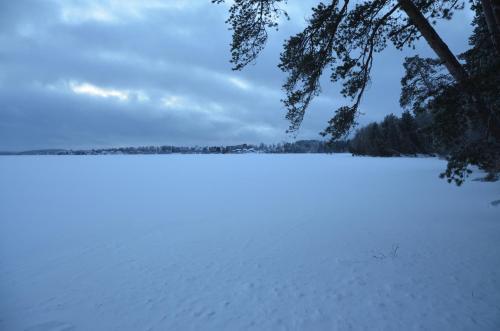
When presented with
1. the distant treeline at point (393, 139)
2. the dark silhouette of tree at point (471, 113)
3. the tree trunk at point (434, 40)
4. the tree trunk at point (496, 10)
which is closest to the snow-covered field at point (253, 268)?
the dark silhouette of tree at point (471, 113)

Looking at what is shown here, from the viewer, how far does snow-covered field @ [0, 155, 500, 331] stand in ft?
14.1

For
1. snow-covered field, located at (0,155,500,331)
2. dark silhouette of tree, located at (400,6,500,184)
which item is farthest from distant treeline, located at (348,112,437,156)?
dark silhouette of tree, located at (400,6,500,184)

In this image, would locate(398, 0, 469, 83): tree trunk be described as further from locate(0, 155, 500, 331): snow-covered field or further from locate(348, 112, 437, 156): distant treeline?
locate(348, 112, 437, 156): distant treeline

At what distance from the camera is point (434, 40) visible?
505 cm

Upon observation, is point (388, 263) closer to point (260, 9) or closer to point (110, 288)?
point (110, 288)

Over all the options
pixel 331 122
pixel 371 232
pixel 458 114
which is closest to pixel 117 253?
pixel 331 122

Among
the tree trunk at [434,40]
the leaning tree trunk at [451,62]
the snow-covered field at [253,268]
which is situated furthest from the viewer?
the tree trunk at [434,40]

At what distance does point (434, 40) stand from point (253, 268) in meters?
5.65

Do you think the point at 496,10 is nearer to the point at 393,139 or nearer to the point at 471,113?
the point at 471,113

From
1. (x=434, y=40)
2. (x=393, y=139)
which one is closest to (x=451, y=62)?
(x=434, y=40)

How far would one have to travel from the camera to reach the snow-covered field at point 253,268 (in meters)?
4.31

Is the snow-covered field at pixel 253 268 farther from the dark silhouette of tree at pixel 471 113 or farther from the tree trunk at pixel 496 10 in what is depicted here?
the tree trunk at pixel 496 10

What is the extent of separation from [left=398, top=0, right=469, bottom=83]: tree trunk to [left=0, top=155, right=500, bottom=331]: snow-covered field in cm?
384

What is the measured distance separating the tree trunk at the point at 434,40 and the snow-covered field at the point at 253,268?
151 inches
